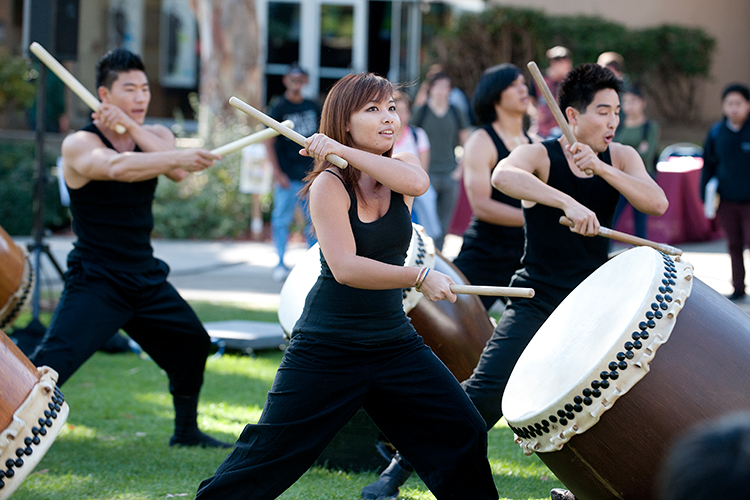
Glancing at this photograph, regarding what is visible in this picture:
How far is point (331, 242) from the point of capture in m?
2.58

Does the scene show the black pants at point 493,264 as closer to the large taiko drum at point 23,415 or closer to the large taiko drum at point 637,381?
the large taiko drum at point 637,381

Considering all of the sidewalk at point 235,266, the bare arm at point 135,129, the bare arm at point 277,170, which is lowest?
the sidewalk at point 235,266

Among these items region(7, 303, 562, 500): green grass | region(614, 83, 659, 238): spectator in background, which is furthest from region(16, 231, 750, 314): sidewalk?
region(7, 303, 562, 500): green grass

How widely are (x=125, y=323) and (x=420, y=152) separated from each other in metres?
4.86

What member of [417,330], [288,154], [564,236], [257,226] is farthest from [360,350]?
[257,226]

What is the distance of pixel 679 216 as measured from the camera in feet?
36.0

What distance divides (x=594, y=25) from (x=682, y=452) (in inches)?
666

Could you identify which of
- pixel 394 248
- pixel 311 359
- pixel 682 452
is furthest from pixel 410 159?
pixel 682 452

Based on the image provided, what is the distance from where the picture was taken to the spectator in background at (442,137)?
890 centimetres

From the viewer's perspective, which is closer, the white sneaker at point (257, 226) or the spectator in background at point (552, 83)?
the spectator in background at point (552, 83)

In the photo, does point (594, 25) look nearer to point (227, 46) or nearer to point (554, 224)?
point (227, 46)

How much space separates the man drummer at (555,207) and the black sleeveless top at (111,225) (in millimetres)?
1519

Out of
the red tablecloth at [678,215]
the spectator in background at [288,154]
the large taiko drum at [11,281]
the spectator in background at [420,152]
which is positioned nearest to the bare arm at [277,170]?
the spectator in background at [288,154]

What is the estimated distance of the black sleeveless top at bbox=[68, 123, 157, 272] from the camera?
3941 millimetres
